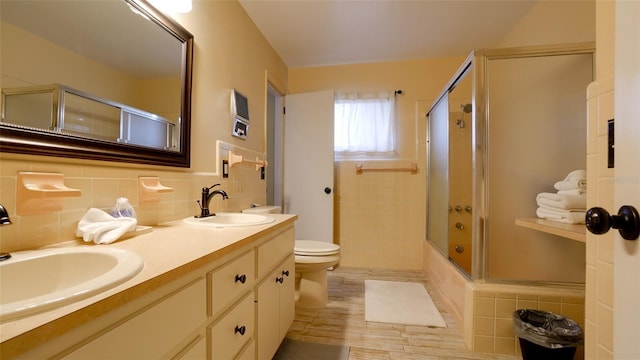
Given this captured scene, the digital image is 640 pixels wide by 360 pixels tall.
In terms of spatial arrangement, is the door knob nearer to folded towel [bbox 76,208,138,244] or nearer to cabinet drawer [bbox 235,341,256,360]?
cabinet drawer [bbox 235,341,256,360]

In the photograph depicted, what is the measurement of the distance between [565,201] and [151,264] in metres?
1.93

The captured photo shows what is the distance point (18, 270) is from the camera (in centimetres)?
61

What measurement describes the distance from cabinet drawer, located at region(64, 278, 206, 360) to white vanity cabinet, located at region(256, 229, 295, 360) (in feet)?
1.34

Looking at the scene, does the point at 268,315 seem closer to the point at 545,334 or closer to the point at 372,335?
the point at 372,335

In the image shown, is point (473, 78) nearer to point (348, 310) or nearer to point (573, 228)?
point (573, 228)

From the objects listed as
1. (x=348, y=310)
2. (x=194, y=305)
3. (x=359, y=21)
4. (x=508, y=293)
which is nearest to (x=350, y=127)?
(x=359, y=21)

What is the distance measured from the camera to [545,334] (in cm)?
127

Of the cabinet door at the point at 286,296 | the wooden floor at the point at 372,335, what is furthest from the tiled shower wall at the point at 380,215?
the cabinet door at the point at 286,296

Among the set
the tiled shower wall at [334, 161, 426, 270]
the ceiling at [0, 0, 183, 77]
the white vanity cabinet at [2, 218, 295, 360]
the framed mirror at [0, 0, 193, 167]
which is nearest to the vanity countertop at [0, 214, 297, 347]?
the white vanity cabinet at [2, 218, 295, 360]

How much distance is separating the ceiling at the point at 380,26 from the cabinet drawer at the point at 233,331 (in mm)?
2162

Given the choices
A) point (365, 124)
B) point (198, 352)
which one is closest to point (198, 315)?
point (198, 352)

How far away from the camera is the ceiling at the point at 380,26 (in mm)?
2045

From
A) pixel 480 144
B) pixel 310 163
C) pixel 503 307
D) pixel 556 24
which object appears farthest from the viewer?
pixel 310 163

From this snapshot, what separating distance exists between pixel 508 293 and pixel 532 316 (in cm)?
15
